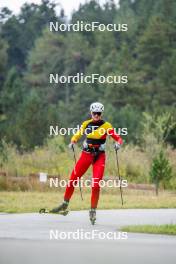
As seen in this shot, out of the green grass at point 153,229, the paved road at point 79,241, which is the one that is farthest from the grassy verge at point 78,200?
the green grass at point 153,229

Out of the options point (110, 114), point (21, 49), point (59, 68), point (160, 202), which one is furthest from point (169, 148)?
point (21, 49)

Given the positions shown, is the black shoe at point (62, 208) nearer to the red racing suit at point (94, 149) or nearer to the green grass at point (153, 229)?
the red racing suit at point (94, 149)

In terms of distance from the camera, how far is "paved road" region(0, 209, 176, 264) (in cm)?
1021

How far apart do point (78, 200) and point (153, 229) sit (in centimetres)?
643

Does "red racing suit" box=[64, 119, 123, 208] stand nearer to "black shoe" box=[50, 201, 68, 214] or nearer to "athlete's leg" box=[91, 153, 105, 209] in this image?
"athlete's leg" box=[91, 153, 105, 209]

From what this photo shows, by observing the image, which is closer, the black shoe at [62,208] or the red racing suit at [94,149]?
the red racing suit at [94,149]

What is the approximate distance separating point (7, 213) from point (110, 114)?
4255 cm

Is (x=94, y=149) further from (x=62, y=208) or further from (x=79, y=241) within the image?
(x=79, y=241)

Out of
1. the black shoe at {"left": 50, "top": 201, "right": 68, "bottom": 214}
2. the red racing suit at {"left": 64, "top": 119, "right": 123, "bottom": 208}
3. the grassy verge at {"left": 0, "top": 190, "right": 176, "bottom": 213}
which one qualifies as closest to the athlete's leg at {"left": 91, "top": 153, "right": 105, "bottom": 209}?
the red racing suit at {"left": 64, "top": 119, "right": 123, "bottom": 208}

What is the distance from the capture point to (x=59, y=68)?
8719 centimetres

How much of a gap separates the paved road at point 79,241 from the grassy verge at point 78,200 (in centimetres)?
210

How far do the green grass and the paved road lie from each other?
197 millimetres

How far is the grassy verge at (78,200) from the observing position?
1785 centimetres

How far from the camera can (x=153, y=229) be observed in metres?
13.1
